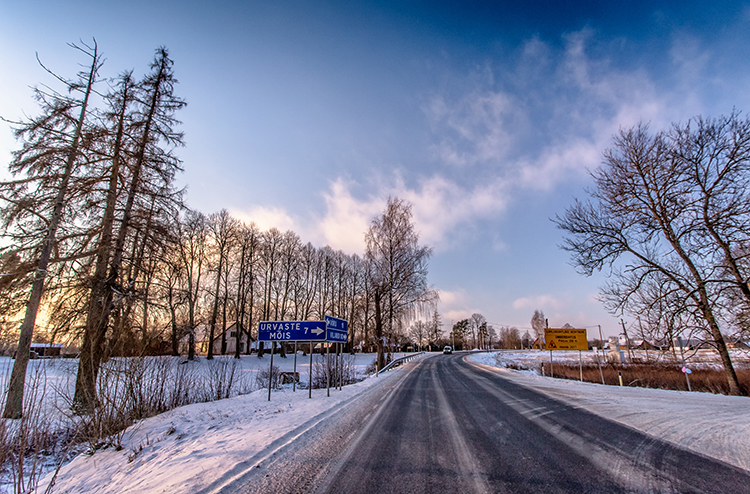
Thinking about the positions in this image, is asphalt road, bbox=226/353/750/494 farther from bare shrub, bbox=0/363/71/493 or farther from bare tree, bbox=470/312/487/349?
bare tree, bbox=470/312/487/349

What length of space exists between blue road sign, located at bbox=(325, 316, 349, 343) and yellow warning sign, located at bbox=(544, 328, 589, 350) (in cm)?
1508

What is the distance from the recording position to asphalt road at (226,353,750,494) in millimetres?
3551

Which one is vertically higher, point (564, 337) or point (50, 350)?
point (50, 350)

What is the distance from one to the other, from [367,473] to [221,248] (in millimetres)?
31356

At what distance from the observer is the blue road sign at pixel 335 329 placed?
1108 cm

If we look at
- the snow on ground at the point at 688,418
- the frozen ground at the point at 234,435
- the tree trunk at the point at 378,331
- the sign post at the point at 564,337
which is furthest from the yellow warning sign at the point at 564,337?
the tree trunk at the point at 378,331

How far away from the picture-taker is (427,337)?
8819 cm

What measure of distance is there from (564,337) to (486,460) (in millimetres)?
19710

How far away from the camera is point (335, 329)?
1173 cm

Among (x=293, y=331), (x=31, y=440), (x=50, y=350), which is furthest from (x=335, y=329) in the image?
(x=31, y=440)

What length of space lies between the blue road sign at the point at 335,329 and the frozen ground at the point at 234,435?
211 centimetres

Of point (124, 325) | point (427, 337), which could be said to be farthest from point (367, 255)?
point (427, 337)

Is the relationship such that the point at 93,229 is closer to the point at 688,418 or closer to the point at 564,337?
the point at 688,418

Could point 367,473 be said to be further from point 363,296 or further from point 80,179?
point 363,296
